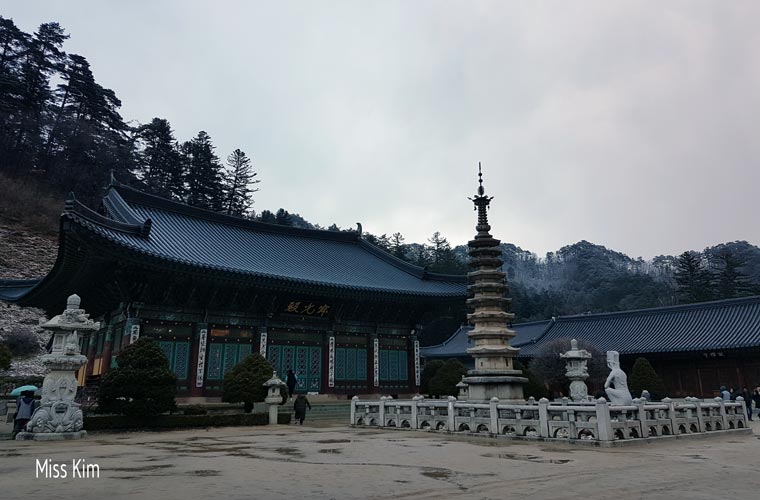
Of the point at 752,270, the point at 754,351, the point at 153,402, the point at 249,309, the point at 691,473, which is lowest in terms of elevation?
the point at 691,473

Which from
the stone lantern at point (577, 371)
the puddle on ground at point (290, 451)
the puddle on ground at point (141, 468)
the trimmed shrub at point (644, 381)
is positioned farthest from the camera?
the trimmed shrub at point (644, 381)

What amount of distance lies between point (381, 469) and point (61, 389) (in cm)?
1135

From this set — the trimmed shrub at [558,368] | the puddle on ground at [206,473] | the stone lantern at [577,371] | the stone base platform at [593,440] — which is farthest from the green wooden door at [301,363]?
the puddle on ground at [206,473]

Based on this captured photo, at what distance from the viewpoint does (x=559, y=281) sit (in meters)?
147

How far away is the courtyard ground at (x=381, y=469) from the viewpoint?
6977 mm

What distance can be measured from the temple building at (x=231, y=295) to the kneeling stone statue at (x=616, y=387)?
15.0 meters

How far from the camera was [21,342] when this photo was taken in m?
41.7

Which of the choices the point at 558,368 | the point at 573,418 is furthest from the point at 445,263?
the point at 573,418

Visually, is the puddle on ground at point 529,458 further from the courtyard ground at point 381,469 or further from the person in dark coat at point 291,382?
the person in dark coat at point 291,382

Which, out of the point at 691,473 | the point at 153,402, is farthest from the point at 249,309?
the point at 691,473

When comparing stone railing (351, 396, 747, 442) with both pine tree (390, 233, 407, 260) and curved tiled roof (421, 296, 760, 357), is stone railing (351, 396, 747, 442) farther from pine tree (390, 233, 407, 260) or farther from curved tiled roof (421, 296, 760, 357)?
pine tree (390, 233, 407, 260)

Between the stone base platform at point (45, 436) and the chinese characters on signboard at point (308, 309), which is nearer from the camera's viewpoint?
the stone base platform at point (45, 436)

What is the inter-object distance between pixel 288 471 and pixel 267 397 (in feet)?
41.6

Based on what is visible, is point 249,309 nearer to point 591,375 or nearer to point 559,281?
point 591,375
